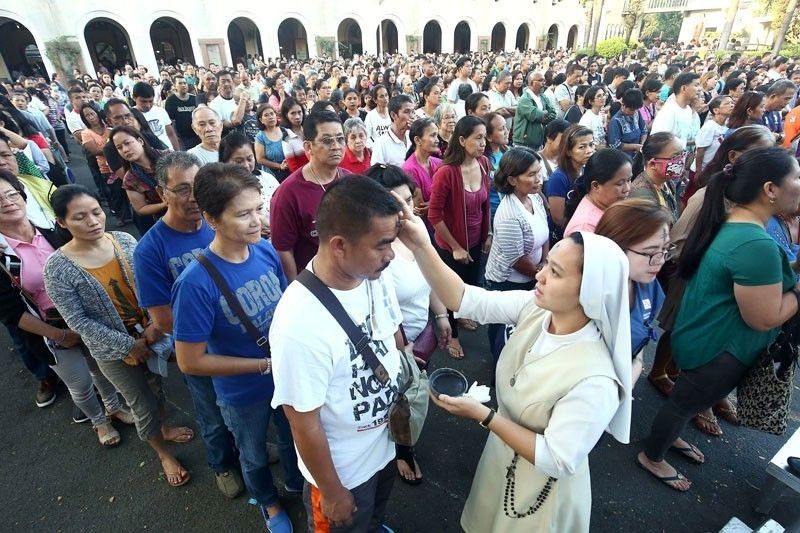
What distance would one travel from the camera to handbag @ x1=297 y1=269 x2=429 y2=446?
4.57 ft

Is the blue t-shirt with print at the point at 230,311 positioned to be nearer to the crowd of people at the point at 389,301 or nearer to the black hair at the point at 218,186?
the crowd of people at the point at 389,301

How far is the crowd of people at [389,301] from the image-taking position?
1.41 metres

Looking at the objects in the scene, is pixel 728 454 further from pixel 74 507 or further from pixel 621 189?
pixel 74 507

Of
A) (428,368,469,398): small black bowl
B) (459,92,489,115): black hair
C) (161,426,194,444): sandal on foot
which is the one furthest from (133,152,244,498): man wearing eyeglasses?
(459,92,489,115): black hair

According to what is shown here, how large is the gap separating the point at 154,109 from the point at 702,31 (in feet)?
183

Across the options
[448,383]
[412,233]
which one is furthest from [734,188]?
[448,383]

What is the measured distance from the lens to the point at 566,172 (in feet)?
11.8

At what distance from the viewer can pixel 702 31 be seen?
43.7 m

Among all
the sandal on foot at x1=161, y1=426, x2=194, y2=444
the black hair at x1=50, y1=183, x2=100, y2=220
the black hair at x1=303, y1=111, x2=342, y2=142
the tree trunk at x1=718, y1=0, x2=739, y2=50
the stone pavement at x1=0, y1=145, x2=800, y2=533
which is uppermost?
the tree trunk at x1=718, y1=0, x2=739, y2=50

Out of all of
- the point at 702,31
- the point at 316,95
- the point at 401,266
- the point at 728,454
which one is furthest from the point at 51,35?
the point at 702,31

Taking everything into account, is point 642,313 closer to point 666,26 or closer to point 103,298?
point 103,298

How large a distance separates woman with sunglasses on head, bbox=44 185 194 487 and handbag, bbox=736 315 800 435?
3.37 metres

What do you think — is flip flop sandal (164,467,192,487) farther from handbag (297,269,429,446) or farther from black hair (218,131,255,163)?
black hair (218,131,255,163)

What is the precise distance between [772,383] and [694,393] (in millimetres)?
374
